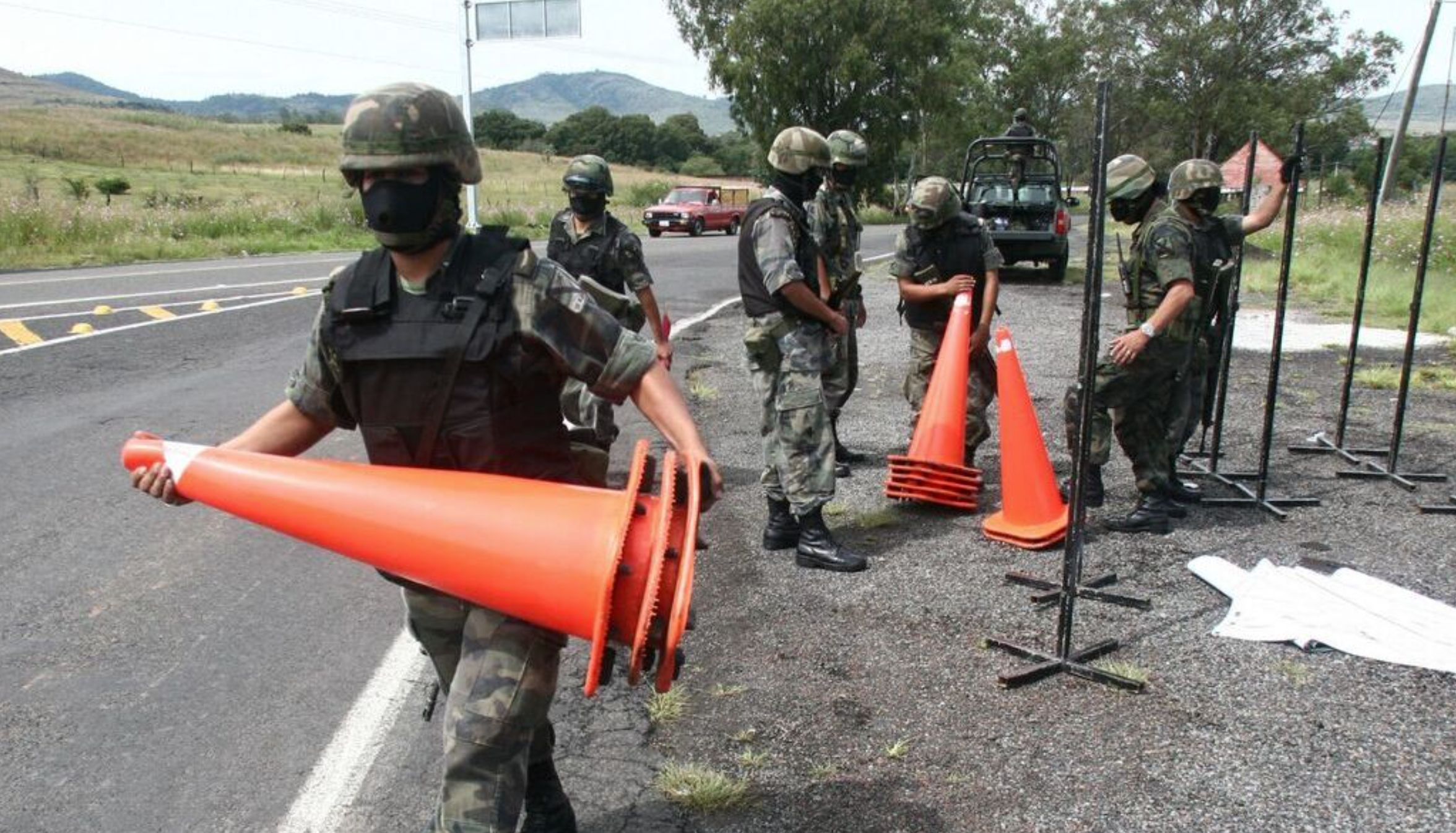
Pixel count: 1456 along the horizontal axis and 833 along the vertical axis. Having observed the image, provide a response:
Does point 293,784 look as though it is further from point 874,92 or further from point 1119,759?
point 874,92

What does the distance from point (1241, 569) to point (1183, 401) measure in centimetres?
117

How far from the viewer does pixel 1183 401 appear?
18.0ft

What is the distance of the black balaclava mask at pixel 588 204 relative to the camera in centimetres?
562

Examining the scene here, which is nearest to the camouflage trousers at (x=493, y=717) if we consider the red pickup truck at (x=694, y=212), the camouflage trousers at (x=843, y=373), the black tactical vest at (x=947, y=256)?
the camouflage trousers at (x=843, y=373)

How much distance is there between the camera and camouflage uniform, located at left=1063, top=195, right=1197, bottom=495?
5.10 metres

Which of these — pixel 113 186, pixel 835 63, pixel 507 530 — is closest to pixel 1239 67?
pixel 835 63

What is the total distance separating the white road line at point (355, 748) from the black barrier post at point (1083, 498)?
195 cm

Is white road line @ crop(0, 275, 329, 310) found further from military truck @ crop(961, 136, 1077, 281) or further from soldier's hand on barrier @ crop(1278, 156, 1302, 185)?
soldier's hand on barrier @ crop(1278, 156, 1302, 185)

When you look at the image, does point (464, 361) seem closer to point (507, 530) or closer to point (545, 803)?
point (507, 530)

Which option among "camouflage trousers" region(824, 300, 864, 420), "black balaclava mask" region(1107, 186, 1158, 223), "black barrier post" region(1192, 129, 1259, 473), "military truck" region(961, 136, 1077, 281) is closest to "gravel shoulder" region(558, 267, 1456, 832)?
"black barrier post" region(1192, 129, 1259, 473)

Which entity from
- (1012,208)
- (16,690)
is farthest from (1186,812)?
(1012,208)

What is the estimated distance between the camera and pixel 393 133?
2203 mm

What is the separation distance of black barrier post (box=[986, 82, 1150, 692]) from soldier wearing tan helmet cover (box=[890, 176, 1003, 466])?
2.39m

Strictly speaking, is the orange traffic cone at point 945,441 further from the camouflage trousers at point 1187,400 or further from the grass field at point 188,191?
the grass field at point 188,191
